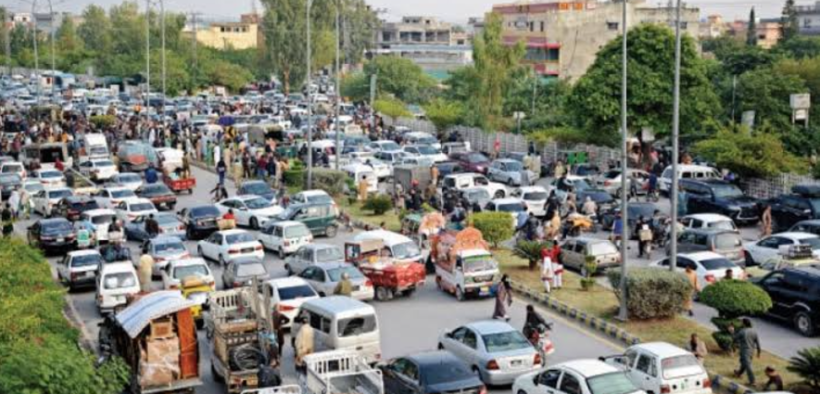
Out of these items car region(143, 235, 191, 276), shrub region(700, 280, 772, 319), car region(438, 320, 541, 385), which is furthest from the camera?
car region(143, 235, 191, 276)

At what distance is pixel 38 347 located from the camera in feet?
46.7

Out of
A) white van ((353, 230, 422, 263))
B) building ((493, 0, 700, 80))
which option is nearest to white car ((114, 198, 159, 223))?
white van ((353, 230, 422, 263))

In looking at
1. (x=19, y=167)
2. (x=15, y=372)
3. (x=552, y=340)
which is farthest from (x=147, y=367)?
(x=19, y=167)

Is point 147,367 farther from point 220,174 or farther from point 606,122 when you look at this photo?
point 606,122

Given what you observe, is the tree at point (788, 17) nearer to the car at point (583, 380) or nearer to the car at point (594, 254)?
the car at point (594, 254)

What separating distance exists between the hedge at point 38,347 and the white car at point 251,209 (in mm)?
15775

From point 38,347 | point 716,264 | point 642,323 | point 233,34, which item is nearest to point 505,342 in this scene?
point 642,323

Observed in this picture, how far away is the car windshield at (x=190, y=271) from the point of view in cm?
2733

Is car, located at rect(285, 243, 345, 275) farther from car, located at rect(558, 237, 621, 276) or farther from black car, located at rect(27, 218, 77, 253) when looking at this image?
black car, located at rect(27, 218, 77, 253)

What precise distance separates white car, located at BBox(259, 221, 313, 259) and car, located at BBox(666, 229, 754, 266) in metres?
10.9

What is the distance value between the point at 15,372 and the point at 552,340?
1358 centimetres

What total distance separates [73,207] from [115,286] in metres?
14.2

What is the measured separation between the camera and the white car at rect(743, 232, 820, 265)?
98.1 feet

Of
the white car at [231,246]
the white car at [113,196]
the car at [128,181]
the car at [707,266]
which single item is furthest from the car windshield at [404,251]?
the car at [128,181]
